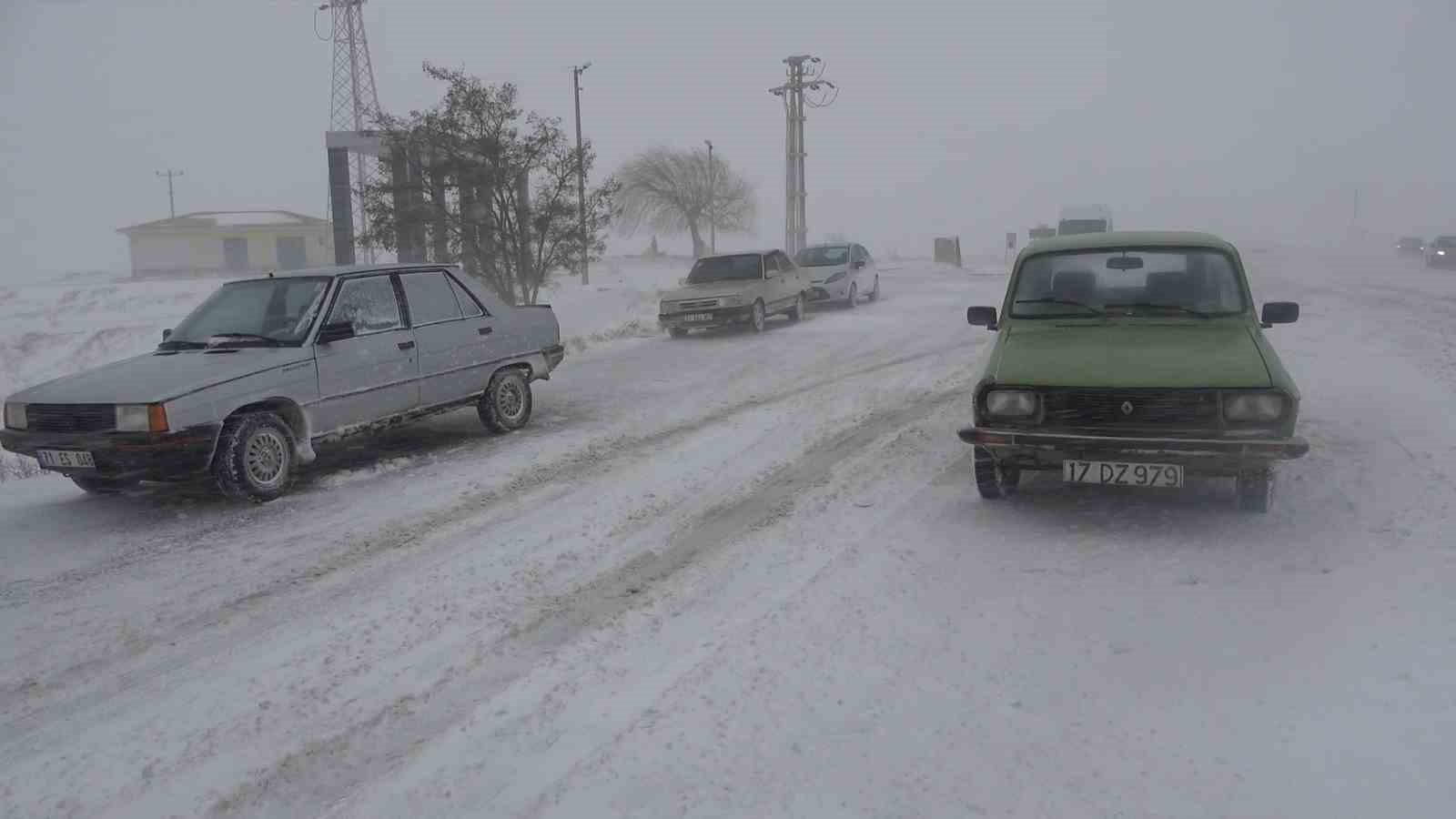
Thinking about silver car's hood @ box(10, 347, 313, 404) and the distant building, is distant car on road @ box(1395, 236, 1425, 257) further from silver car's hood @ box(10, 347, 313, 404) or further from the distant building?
the distant building

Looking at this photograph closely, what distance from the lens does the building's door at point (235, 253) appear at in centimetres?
5962

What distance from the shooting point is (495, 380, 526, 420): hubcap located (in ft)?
28.5

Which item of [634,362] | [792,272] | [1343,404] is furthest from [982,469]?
[792,272]

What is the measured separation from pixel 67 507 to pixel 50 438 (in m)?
0.78

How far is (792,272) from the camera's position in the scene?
19.2 metres

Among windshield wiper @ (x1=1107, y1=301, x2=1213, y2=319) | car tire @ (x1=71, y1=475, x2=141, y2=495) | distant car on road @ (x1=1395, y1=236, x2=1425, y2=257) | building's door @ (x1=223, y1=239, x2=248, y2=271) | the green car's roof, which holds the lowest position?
car tire @ (x1=71, y1=475, x2=141, y2=495)

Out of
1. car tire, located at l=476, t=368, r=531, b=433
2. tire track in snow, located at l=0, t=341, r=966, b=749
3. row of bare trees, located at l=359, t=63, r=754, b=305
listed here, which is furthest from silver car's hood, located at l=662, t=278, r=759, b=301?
tire track in snow, located at l=0, t=341, r=966, b=749

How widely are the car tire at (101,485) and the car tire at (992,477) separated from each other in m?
5.49

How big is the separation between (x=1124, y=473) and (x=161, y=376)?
19.7 ft

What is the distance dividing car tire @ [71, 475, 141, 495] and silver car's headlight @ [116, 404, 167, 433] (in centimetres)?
62

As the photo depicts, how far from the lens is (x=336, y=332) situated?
7102 millimetres

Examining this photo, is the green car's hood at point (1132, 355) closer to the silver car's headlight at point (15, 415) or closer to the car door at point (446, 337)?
the car door at point (446, 337)

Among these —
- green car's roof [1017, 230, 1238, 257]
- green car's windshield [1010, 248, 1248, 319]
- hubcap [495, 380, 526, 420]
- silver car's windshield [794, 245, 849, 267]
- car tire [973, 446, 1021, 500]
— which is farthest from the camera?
silver car's windshield [794, 245, 849, 267]

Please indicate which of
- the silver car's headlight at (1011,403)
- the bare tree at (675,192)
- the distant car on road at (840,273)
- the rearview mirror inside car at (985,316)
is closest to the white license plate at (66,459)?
the silver car's headlight at (1011,403)
